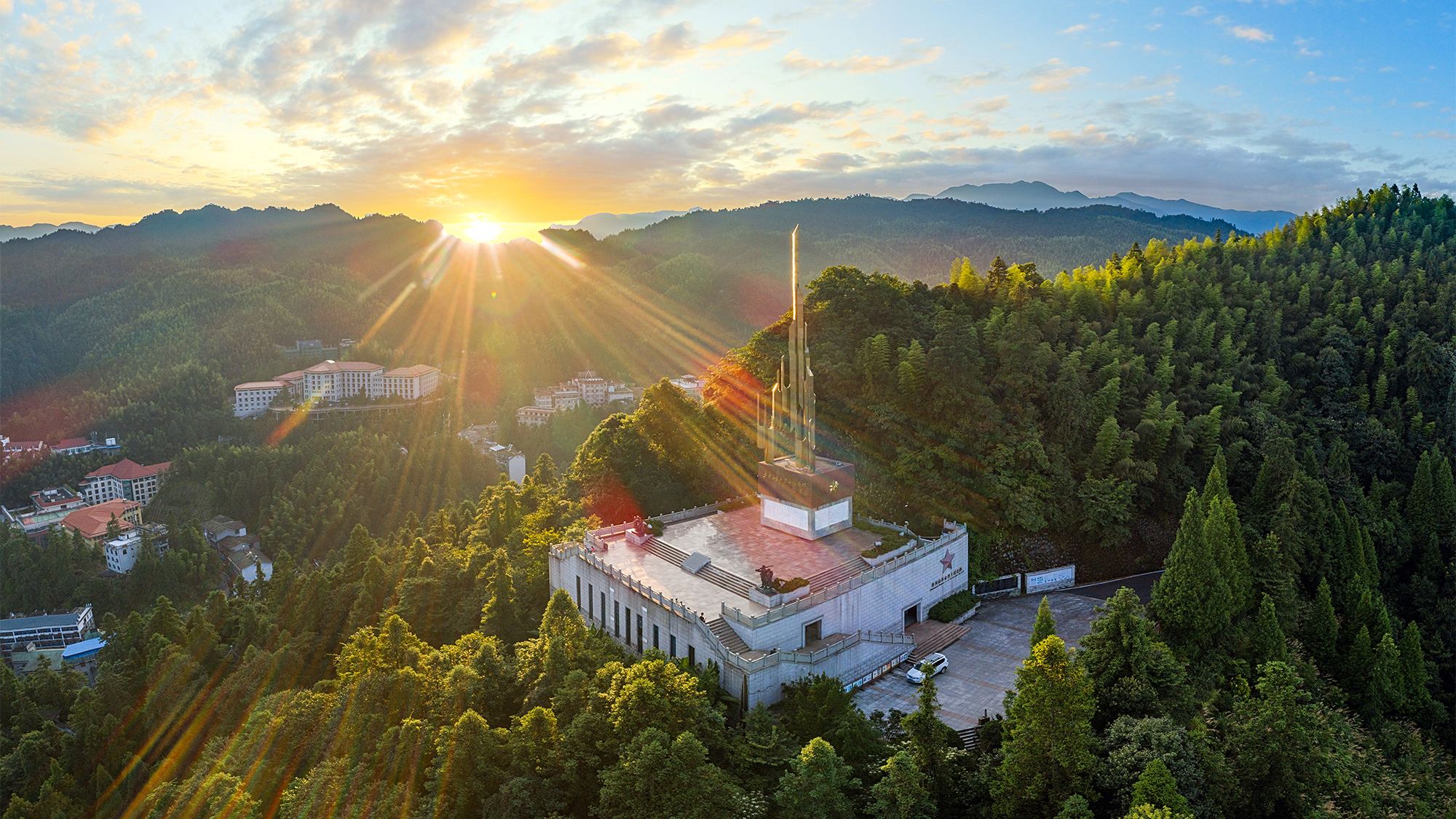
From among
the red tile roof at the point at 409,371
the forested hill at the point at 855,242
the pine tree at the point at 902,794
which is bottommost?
the red tile roof at the point at 409,371

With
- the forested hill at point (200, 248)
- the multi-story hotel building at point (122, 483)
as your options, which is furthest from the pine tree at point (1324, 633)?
the forested hill at point (200, 248)

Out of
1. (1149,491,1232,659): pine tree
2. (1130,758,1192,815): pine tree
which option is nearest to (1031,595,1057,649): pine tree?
(1130,758,1192,815): pine tree

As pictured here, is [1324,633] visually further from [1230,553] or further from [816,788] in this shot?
[816,788]

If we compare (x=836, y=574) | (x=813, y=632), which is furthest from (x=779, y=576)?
(x=813, y=632)

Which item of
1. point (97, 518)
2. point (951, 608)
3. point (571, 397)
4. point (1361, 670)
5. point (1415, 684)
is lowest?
point (97, 518)

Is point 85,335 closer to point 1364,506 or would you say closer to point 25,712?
point 25,712

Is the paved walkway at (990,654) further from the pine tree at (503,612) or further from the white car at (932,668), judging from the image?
the pine tree at (503,612)
